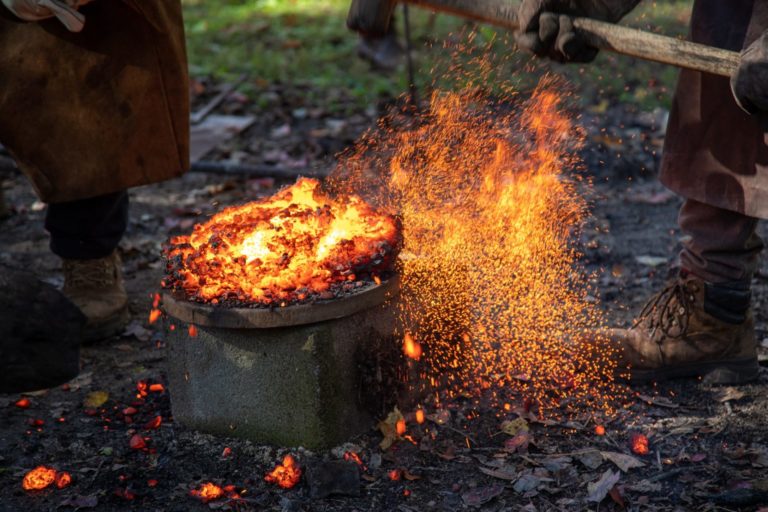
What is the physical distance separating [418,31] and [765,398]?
8.09 metres

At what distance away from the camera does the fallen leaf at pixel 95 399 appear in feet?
12.4

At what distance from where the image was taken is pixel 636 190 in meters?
6.29

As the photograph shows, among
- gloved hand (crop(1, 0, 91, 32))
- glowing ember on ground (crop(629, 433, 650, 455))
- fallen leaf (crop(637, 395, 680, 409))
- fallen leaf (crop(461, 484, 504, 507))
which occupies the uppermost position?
gloved hand (crop(1, 0, 91, 32))

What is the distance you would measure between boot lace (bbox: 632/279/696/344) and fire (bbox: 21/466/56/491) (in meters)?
2.53

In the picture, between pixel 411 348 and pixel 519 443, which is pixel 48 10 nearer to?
pixel 411 348

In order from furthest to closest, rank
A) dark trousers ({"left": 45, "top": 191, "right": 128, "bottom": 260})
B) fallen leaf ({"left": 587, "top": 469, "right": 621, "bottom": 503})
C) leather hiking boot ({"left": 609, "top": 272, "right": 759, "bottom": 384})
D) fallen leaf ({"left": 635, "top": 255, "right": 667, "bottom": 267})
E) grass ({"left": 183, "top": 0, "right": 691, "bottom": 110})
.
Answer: grass ({"left": 183, "top": 0, "right": 691, "bottom": 110}), fallen leaf ({"left": 635, "top": 255, "right": 667, "bottom": 267}), dark trousers ({"left": 45, "top": 191, "right": 128, "bottom": 260}), leather hiking boot ({"left": 609, "top": 272, "right": 759, "bottom": 384}), fallen leaf ({"left": 587, "top": 469, "right": 621, "bottom": 503})

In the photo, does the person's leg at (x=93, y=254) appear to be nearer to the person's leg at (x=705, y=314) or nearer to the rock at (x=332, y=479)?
the rock at (x=332, y=479)

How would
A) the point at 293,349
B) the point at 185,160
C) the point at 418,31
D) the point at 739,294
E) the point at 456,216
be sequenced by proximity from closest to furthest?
the point at 293,349 → the point at 739,294 → the point at 456,216 → the point at 185,160 → the point at 418,31

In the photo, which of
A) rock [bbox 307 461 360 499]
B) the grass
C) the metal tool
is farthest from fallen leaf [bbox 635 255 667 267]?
rock [bbox 307 461 360 499]

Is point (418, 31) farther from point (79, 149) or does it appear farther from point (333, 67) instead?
point (79, 149)

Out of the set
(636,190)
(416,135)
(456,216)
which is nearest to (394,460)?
(456,216)

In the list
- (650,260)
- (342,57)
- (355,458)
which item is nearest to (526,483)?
(355,458)

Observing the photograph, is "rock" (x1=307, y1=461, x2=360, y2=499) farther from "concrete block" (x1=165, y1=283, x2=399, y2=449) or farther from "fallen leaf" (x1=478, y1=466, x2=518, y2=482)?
"fallen leaf" (x1=478, y1=466, x2=518, y2=482)

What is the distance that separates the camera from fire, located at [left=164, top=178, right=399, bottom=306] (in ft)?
10.4
